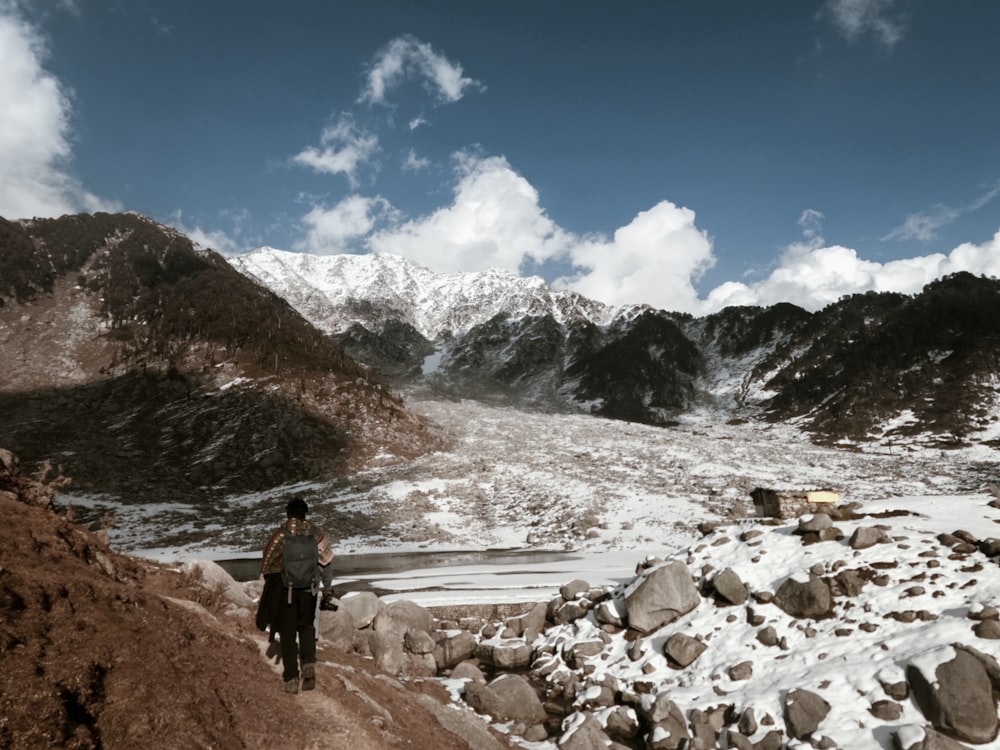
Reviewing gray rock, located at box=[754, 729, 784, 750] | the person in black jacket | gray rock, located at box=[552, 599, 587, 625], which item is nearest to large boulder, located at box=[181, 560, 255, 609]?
the person in black jacket

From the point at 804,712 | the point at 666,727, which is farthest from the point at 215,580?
the point at 804,712

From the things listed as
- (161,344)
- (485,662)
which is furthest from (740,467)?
(161,344)

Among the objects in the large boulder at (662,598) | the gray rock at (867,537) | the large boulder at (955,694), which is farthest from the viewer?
the large boulder at (662,598)

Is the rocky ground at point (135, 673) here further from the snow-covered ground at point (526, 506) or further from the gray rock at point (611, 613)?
the snow-covered ground at point (526, 506)

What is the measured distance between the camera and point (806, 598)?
12.9 metres

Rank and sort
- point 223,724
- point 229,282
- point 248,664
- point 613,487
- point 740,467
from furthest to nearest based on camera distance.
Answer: point 229,282
point 740,467
point 613,487
point 248,664
point 223,724

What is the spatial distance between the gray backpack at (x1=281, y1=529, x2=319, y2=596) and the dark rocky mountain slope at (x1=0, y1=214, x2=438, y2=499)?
157ft

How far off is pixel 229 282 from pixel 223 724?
108941 millimetres

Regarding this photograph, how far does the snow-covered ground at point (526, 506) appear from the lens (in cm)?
2683

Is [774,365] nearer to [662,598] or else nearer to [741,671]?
[662,598]

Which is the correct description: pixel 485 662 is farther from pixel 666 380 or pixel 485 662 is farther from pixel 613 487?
pixel 666 380

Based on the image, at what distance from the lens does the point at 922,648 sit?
10148 millimetres

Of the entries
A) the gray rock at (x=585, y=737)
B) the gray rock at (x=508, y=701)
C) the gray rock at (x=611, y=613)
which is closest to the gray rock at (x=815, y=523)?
the gray rock at (x=611, y=613)

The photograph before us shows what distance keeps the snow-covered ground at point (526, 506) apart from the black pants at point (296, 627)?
1063 cm
